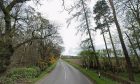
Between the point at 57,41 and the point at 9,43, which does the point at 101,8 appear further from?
the point at 9,43

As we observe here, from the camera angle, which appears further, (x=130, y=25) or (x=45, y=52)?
(x=45, y=52)

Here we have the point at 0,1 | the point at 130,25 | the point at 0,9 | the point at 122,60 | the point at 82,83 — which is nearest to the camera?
the point at 0,1

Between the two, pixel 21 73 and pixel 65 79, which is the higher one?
pixel 21 73

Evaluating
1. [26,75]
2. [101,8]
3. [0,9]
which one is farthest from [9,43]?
[101,8]

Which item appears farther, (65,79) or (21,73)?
(21,73)

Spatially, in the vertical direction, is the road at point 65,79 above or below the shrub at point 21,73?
below

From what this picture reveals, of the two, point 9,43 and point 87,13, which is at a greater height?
point 87,13

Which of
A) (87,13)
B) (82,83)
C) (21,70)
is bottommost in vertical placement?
(82,83)

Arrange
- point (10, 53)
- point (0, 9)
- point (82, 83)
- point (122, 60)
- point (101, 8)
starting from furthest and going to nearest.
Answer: point (122, 60) → point (101, 8) → point (82, 83) → point (10, 53) → point (0, 9)

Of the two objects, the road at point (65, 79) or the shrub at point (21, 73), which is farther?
the shrub at point (21, 73)

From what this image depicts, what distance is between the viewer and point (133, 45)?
37.4m

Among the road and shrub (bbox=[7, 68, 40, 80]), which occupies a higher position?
shrub (bbox=[7, 68, 40, 80])

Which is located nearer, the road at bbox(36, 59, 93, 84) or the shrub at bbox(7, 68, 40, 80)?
the road at bbox(36, 59, 93, 84)

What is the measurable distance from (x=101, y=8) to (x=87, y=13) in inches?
142
